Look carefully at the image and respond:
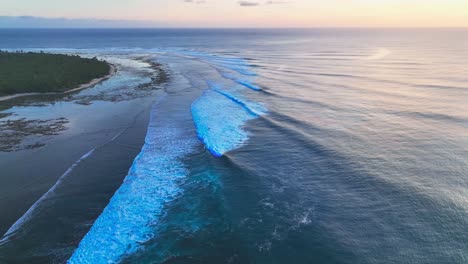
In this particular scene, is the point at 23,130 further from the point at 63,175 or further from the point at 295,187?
the point at 295,187

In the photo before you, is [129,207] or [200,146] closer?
[129,207]

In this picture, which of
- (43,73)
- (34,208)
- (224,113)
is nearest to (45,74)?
(43,73)

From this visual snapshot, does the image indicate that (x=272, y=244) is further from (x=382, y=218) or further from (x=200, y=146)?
(x=200, y=146)

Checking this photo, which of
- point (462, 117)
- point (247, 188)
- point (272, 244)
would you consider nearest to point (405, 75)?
point (462, 117)

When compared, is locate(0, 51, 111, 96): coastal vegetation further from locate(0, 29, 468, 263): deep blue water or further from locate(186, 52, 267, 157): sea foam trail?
locate(186, 52, 267, 157): sea foam trail

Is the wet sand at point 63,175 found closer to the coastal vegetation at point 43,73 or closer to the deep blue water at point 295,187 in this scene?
the deep blue water at point 295,187

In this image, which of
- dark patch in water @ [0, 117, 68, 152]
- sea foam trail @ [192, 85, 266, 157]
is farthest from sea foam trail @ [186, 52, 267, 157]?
dark patch in water @ [0, 117, 68, 152]

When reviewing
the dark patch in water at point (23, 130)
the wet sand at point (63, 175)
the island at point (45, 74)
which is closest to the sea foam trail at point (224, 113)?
the wet sand at point (63, 175)
